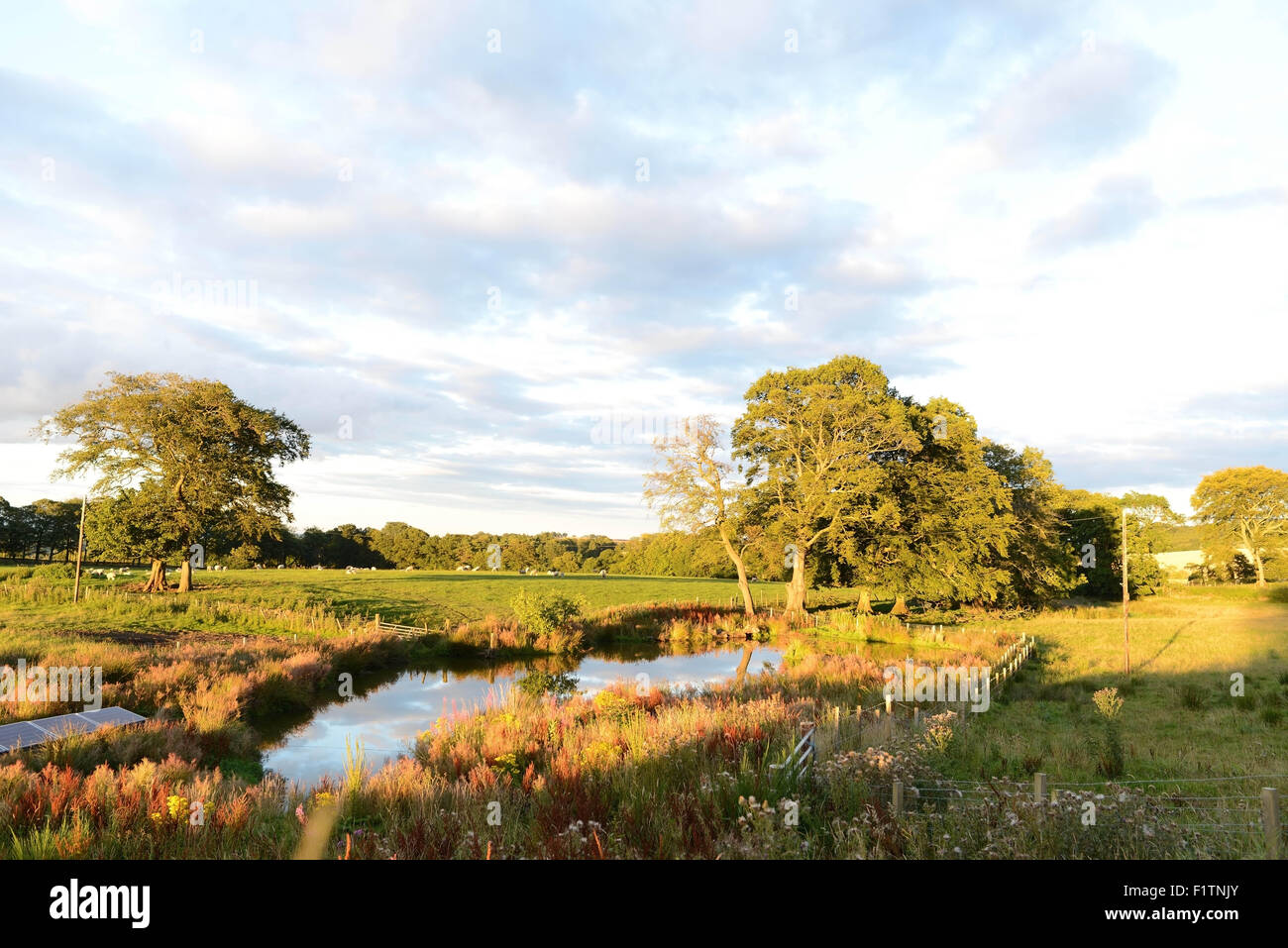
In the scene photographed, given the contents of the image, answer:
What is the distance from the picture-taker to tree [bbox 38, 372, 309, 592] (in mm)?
36844

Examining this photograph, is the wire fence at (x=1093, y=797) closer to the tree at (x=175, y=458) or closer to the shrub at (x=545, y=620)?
the shrub at (x=545, y=620)

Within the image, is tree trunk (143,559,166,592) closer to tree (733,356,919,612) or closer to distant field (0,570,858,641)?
distant field (0,570,858,641)

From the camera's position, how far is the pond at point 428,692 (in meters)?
14.7

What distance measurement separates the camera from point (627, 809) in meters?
7.52

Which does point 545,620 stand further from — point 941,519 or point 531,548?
point 531,548

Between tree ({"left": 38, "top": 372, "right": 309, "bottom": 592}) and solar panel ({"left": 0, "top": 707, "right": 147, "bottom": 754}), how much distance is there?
27.5m

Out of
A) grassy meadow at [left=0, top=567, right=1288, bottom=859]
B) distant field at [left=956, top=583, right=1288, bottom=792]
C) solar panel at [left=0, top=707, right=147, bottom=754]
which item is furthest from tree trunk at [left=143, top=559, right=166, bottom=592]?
distant field at [left=956, top=583, right=1288, bottom=792]

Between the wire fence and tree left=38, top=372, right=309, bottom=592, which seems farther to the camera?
tree left=38, top=372, right=309, bottom=592

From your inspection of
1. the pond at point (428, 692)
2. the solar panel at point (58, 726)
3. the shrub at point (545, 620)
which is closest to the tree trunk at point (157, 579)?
the shrub at point (545, 620)

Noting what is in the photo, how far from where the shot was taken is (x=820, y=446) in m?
38.9

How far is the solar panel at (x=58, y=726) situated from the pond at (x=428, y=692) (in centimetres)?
287

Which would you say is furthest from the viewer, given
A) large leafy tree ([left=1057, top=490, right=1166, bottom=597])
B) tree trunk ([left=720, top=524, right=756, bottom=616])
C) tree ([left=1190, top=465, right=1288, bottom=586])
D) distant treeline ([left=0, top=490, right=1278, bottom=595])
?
large leafy tree ([left=1057, top=490, right=1166, bottom=597])
